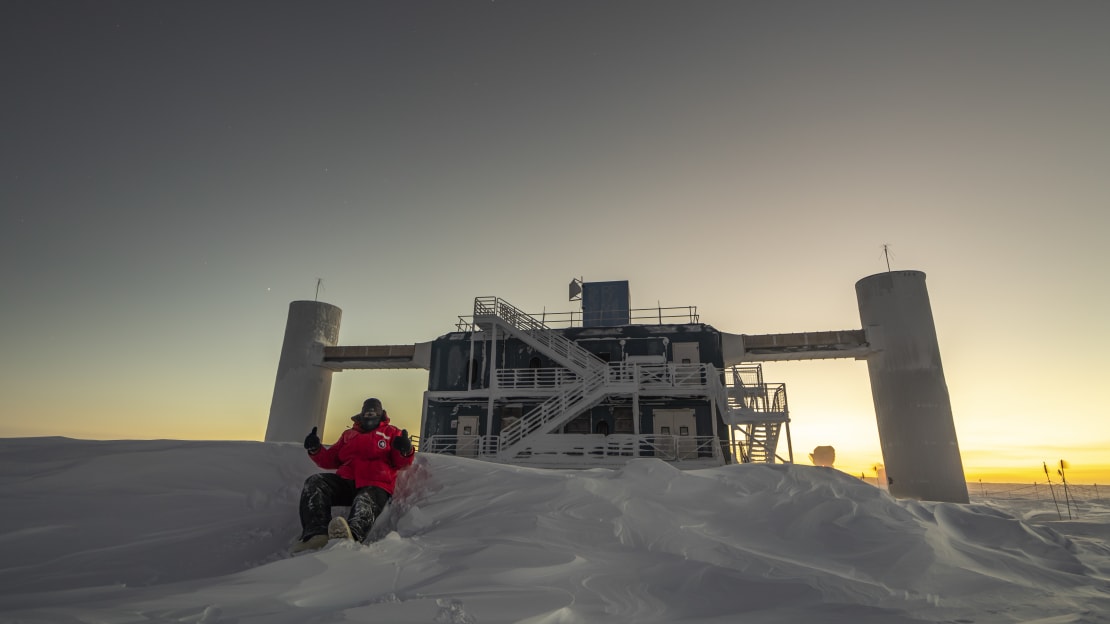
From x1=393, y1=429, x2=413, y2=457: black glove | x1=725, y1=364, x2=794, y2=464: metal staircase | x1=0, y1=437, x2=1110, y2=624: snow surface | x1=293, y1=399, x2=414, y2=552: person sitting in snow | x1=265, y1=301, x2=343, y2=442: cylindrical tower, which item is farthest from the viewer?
x1=265, y1=301, x2=343, y2=442: cylindrical tower

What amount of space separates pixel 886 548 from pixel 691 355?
64.3 ft

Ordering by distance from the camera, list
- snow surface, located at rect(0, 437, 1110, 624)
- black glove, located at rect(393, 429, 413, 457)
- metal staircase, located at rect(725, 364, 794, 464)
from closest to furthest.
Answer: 1. snow surface, located at rect(0, 437, 1110, 624)
2. black glove, located at rect(393, 429, 413, 457)
3. metal staircase, located at rect(725, 364, 794, 464)

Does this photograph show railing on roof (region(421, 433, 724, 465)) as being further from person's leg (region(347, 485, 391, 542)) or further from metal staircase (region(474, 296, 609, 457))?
person's leg (region(347, 485, 391, 542))

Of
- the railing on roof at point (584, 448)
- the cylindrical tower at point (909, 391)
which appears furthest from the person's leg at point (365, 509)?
the cylindrical tower at point (909, 391)

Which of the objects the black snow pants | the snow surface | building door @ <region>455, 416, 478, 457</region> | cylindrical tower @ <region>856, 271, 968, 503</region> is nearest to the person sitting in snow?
the black snow pants

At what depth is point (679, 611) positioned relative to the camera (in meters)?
3.02

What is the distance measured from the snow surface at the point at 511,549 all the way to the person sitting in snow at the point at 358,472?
0.28 meters

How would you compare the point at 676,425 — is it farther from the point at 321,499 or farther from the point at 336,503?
the point at 321,499

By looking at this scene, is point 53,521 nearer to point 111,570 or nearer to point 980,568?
point 111,570

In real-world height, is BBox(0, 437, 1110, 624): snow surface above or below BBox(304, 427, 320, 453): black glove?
below

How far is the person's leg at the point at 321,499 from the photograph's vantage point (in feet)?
14.2

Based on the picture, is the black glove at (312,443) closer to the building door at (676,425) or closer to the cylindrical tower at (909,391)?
the building door at (676,425)

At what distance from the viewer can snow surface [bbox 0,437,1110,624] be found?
2.80 metres

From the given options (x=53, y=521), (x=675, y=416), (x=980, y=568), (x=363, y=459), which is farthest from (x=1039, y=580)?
(x=675, y=416)
